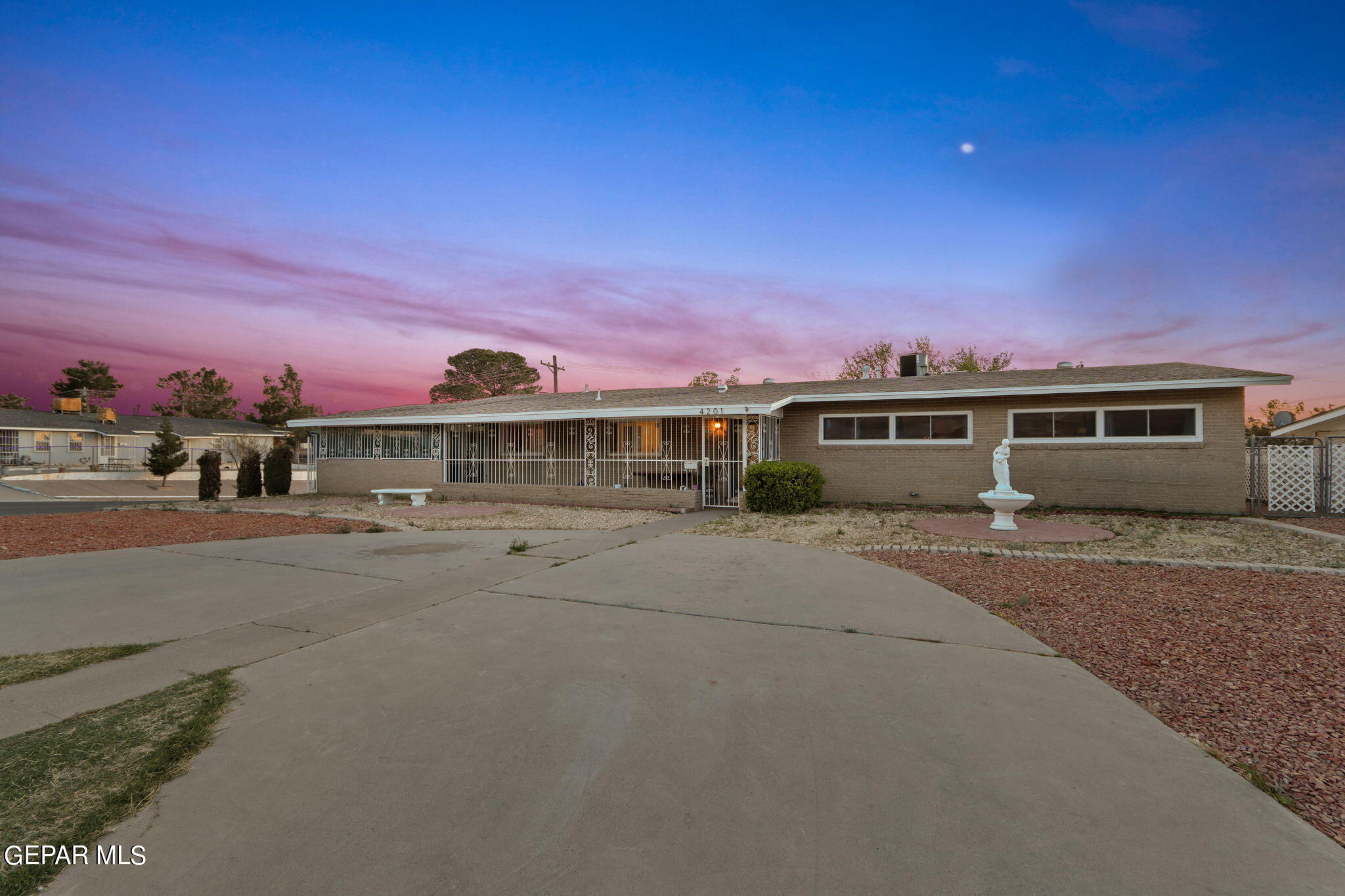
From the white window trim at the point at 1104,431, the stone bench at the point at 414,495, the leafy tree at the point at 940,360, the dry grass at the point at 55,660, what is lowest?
the dry grass at the point at 55,660

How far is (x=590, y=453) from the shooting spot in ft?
54.6

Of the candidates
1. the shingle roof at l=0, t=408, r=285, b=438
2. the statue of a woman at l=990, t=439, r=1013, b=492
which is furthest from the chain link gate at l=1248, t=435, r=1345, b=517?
the shingle roof at l=0, t=408, r=285, b=438

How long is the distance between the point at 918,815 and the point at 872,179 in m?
14.3

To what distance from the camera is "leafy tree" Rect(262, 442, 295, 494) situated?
760 inches

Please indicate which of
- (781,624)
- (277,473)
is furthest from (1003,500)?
(277,473)

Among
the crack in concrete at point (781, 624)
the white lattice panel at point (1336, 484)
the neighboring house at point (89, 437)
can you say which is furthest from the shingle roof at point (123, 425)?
the white lattice panel at point (1336, 484)

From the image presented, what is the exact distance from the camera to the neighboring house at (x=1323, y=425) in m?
13.9

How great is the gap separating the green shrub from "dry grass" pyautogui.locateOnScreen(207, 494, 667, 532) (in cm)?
218

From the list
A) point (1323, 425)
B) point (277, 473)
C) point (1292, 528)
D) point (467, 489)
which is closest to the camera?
point (1292, 528)

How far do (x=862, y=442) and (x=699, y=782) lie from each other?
1340cm

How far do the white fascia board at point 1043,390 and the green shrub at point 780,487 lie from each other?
1.60m

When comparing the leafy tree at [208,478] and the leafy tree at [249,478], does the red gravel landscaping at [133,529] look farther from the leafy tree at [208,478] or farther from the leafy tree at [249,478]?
the leafy tree at [249,478]

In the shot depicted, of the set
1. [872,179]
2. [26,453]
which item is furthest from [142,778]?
[26,453]

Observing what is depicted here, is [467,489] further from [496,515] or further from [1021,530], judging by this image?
[1021,530]
